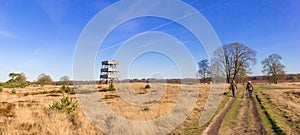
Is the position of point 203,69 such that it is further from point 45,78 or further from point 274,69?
point 45,78

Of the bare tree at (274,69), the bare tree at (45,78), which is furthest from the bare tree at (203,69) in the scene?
the bare tree at (45,78)

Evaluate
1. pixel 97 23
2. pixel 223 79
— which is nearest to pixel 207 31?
pixel 97 23

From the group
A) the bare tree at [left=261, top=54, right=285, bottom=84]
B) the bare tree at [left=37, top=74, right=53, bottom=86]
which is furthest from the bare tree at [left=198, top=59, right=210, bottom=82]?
the bare tree at [left=37, top=74, right=53, bottom=86]

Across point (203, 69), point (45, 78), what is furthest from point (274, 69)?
point (45, 78)

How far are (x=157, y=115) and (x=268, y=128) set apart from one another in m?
5.48

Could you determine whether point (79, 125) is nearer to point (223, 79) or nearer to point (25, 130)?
point (25, 130)

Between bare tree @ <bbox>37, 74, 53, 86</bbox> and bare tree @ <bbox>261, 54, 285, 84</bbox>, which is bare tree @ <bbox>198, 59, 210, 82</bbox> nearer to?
bare tree @ <bbox>261, 54, 285, 84</bbox>

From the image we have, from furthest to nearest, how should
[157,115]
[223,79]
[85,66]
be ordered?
[223,79] < [85,66] < [157,115]

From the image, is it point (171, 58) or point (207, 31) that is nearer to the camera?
point (207, 31)

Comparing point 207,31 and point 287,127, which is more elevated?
point 207,31

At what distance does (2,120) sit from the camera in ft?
32.5

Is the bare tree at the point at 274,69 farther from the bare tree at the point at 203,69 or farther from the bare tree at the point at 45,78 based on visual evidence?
the bare tree at the point at 45,78

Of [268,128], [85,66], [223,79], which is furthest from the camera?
[223,79]

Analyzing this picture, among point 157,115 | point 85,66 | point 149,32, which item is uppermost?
point 149,32
